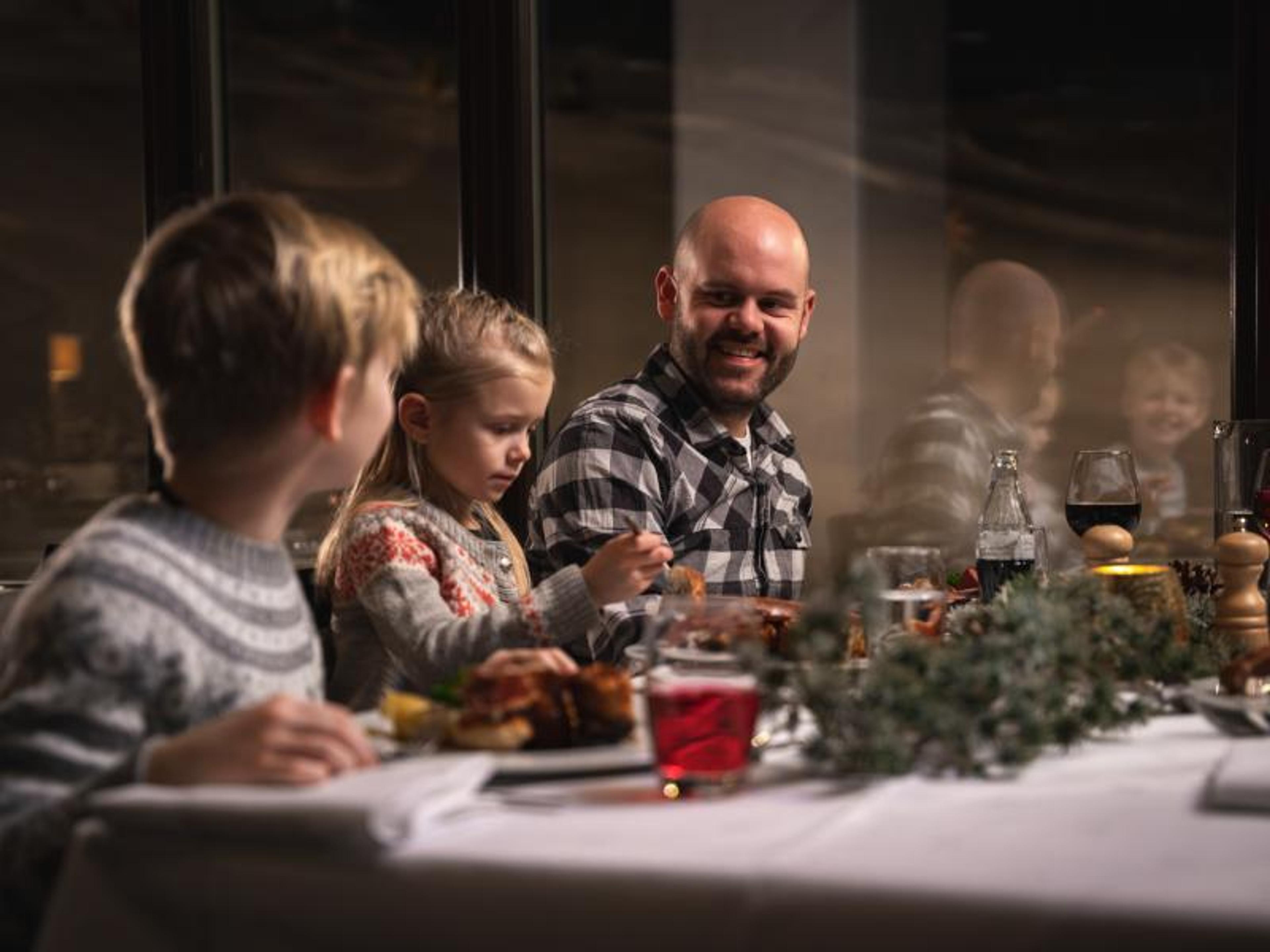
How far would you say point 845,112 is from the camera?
6629 mm

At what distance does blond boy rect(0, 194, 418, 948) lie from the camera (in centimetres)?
111

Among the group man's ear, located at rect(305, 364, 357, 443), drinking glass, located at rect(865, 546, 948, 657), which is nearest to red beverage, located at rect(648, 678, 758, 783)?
drinking glass, located at rect(865, 546, 948, 657)

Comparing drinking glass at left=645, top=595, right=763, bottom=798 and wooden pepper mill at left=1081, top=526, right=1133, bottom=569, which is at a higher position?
wooden pepper mill at left=1081, top=526, right=1133, bottom=569

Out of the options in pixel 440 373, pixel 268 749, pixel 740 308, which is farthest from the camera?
pixel 740 308

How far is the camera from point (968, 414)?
15.1 feet

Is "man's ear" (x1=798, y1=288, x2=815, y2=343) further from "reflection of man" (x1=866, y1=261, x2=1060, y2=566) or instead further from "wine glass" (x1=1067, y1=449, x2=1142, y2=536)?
"wine glass" (x1=1067, y1=449, x2=1142, y2=536)

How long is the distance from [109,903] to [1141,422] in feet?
11.7

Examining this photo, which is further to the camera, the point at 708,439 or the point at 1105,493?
the point at 708,439

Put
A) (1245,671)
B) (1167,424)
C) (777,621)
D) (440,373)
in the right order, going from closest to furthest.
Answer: (1245,671) < (777,621) < (440,373) < (1167,424)

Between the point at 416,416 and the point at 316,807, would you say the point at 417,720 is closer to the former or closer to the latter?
the point at 316,807

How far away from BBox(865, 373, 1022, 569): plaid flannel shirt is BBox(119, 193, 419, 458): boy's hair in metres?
2.84

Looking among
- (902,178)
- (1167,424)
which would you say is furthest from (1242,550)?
(902,178)

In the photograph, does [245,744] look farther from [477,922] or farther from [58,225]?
[58,225]

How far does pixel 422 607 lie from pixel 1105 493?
3.41 feet
